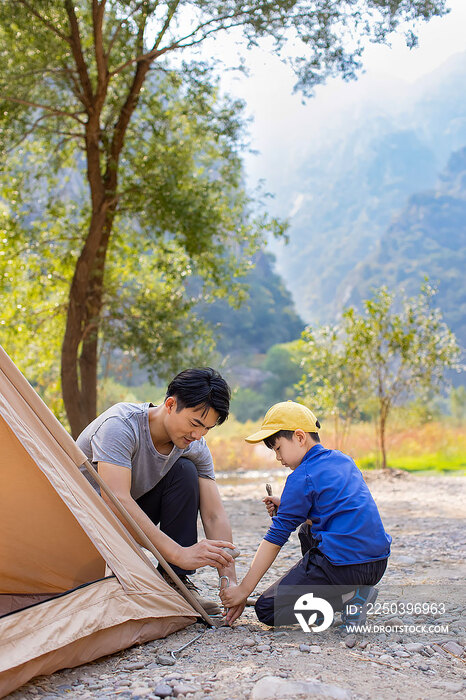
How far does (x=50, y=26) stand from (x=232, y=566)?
7.38 m

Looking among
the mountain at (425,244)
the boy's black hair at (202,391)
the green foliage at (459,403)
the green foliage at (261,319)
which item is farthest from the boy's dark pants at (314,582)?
the mountain at (425,244)

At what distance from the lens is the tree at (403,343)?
39.2ft

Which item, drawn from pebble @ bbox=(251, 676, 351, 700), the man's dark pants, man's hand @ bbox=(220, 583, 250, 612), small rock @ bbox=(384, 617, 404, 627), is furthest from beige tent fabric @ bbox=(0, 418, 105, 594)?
small rock @ bbox=(384, 617, 404, 627)

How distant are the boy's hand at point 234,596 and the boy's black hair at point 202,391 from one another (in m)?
→ 0.76

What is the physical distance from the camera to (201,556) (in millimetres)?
2953

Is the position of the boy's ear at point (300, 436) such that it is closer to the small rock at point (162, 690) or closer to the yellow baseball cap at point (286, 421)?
the yellow baseball cap at point (286, 421)

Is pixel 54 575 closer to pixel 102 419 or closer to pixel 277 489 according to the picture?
pixel 102 419

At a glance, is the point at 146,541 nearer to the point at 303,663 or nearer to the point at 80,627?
the point at 80,627

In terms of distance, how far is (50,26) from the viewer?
8.16 metres

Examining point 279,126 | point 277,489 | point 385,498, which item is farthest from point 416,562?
point 279,126

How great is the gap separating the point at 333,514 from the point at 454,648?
0.72 meters

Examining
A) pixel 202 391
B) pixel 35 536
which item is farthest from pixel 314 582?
pixel 35 536

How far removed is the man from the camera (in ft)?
9.73

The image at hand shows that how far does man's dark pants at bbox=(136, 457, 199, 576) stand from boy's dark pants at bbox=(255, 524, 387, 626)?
47 centimetres
